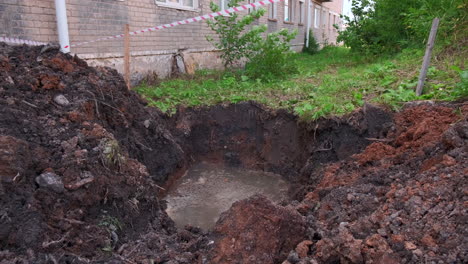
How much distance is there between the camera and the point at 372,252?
2.39 meters

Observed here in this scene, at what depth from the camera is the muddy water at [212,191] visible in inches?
181

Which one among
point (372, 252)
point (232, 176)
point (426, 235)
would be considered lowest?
point (232, 176)

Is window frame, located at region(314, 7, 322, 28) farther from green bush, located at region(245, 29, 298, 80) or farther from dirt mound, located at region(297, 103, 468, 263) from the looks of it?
dirt mound, located at region(297, 103, 468, 263)

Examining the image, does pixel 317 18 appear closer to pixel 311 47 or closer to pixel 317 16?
pixel 317 16

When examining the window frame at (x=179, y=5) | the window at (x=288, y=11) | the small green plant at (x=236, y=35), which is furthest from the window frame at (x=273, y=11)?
the small green plant at (x=236, y=35)

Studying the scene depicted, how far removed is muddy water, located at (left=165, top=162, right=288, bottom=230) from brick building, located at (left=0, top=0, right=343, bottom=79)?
2896mm

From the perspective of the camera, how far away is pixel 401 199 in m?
2.88

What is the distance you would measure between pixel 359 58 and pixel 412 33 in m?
1.73

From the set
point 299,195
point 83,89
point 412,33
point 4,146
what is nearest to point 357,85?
point 299,195

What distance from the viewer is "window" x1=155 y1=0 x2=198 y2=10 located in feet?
27.2

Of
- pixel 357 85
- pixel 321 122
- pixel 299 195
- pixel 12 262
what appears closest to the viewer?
pixel 12 262

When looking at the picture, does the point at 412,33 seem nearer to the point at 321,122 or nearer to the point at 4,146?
the point at 321,122

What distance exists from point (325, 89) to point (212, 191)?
120 inches

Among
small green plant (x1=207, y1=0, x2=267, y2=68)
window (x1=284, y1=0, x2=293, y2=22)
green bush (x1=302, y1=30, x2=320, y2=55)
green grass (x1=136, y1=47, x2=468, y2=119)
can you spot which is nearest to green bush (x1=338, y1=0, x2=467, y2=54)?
green grass (x1=136, y1=47, x2=468, y2=119)
